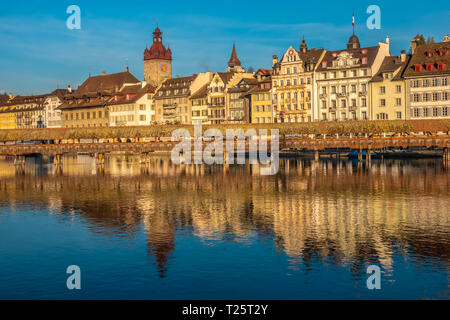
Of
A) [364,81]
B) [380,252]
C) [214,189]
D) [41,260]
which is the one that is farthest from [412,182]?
[364,81]

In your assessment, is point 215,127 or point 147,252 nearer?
point 147,252

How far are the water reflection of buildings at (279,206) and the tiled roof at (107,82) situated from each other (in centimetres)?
9006

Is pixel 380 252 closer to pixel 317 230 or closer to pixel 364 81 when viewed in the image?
pixel 317 230

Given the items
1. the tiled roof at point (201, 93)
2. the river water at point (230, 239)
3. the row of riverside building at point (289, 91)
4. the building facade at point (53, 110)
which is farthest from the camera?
the building facade at point (53, 110)

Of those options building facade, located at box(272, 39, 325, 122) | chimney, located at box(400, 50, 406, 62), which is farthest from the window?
building facade, located at box(272, 39, 325, 122)

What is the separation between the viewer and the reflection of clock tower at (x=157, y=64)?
173m

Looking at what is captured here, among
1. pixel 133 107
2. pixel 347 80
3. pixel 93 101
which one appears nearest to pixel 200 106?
pixel 133 107

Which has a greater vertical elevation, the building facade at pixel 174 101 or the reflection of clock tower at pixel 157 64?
the reflection of clock tower at pixel 157 64

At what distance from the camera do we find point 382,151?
337ft

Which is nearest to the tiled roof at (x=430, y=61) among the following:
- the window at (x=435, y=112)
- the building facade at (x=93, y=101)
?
the window at (x=435, y=112)

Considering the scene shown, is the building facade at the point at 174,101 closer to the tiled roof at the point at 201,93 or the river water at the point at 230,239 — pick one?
the tiled roof at the point at 201,93

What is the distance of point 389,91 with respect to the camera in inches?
4281
